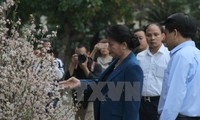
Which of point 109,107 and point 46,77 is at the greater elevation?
point 46,77

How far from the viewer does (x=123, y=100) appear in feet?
15.5

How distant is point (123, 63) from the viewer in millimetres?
4836

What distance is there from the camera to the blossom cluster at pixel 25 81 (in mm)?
4410

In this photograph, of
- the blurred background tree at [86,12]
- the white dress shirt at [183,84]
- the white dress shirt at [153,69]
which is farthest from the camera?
the blurred background tree at [86,12]

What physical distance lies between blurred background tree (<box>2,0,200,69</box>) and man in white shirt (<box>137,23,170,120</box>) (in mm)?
1554

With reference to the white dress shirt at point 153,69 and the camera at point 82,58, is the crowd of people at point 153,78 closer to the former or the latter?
the white dress shirt at point 153,69

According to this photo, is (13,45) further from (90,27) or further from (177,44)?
(90,27)

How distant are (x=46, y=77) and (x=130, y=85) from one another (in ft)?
2.39

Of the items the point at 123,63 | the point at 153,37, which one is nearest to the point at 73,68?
the point at 153,37

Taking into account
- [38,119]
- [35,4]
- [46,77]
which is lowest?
[38,119]

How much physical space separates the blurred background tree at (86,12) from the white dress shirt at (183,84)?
1.49m

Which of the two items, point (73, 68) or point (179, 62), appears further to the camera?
point (73, 68)

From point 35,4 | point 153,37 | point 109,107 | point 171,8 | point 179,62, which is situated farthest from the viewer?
point 171,8

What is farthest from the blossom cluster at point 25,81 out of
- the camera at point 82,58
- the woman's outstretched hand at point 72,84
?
the camera at point 82,58
